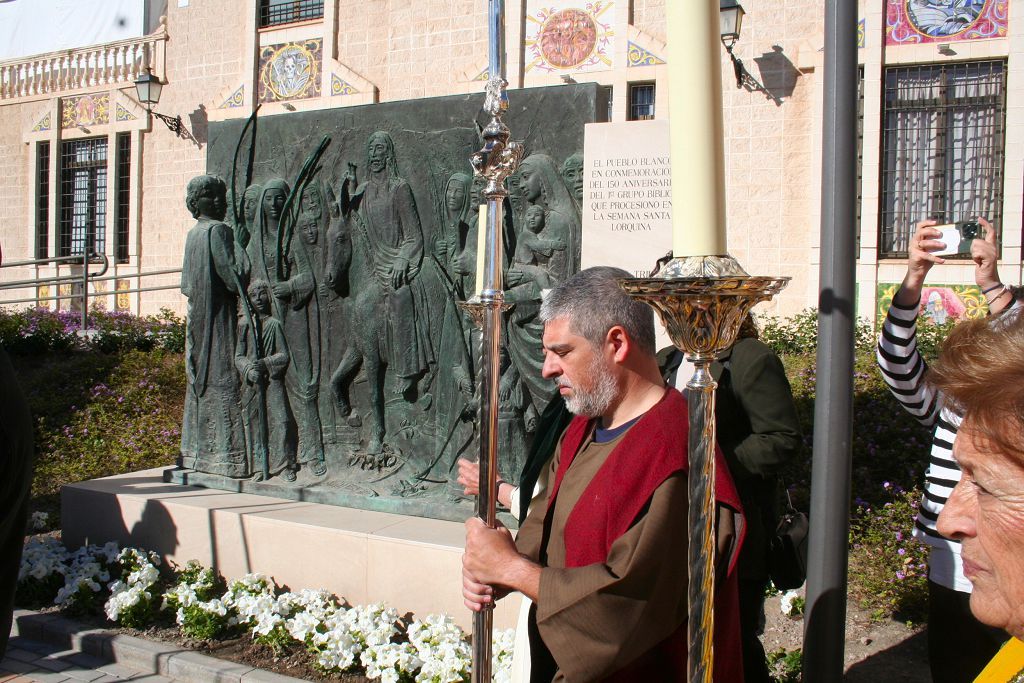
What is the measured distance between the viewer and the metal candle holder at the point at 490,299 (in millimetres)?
1917

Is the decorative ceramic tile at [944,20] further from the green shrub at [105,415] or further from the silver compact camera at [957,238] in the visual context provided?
the silver compact camera at [957,238]

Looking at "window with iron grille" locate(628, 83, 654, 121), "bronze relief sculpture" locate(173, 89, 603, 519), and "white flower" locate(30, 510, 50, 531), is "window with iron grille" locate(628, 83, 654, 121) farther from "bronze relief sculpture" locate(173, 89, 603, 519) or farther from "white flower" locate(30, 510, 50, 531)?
"white flower" locate(30, 510, 50, 531)

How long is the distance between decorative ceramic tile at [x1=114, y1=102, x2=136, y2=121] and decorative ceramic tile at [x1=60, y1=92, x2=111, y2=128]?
0.30 metres

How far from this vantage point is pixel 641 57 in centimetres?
1420

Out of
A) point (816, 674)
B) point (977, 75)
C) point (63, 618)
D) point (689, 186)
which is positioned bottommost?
point (63, 618)

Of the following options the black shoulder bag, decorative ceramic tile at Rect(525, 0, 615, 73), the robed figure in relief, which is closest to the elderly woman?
the black shoulder bag

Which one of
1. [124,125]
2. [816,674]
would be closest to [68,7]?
[124,125]

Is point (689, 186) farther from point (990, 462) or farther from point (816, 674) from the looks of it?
point (816, 674)

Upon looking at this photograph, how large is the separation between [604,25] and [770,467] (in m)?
12.7

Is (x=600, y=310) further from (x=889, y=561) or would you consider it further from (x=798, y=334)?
(x=798, y=334)

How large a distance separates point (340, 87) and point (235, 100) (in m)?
2.58

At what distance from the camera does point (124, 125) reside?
1938 cm

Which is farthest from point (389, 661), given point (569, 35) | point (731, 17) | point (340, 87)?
point (340, 87)

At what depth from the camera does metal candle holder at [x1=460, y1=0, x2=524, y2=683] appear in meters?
1.92
